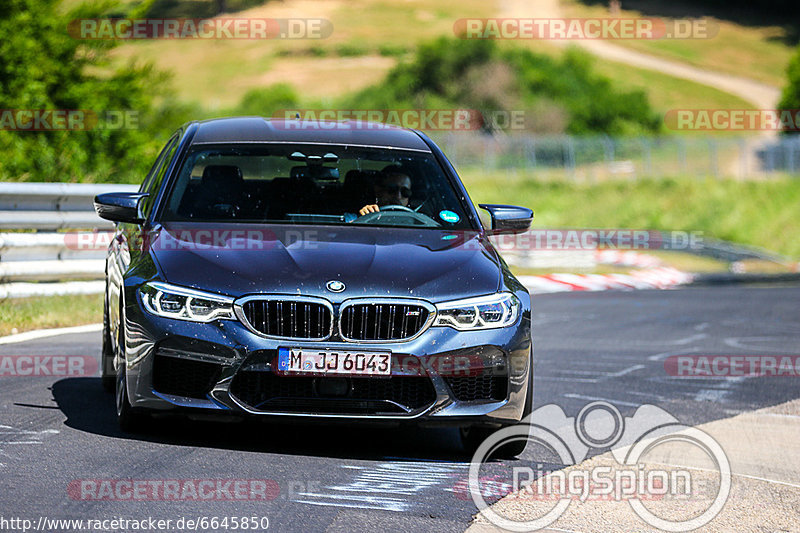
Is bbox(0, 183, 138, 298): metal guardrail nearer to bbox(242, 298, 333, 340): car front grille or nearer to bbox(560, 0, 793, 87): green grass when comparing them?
bbox(242, 298, 333, 340): car front grille

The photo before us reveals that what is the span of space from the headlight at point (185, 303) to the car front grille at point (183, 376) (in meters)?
Result: 0.20

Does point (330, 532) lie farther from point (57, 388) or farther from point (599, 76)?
point (599, 76)

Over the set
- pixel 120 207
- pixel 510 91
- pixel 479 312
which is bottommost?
pixel 510 91

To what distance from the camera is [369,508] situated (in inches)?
209

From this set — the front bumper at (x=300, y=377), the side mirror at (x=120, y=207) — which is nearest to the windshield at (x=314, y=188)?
the side mirror at (x=120, y=207)

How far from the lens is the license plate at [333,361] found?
6.02 m

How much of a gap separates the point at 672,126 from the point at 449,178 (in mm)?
76041

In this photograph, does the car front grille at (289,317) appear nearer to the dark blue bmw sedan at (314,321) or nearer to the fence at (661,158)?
the dark blue bmw sedan at (314,321)

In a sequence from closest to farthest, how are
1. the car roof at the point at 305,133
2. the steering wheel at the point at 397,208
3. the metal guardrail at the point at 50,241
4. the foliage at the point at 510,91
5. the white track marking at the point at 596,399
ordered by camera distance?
the steering wheel at the point at 397,208
the car roof at the point at 305,133
the white track marking at the point at 596,399
the metal guardrail at the point at 50,241
the foliage at the point at 510,91

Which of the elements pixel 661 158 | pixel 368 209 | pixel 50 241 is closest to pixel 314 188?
pixel 368 209

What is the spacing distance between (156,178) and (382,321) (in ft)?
7.82

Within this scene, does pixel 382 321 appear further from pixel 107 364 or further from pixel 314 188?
pixel 107 364

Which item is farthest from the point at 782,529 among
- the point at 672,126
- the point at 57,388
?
the point at 672,126

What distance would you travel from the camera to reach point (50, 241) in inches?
492
